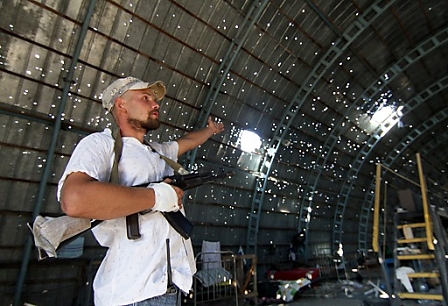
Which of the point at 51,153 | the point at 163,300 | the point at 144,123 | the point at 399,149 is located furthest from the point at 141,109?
the point at 399,149

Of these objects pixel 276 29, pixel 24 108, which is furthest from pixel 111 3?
pixel 276 29

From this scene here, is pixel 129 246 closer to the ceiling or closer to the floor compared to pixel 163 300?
closer to the ceiling

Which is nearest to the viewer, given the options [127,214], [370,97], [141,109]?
[127,214]

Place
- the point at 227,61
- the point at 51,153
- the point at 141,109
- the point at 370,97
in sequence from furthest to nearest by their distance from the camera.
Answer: the point at 370,97 → the point at 227,61 → the point at 51,153 → the point at 141,109

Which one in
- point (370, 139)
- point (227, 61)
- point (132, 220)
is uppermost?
point (370, 139)

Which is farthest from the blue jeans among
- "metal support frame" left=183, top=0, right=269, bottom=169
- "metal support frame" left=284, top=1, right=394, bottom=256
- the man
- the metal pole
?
"metal support frame" left=284, top=1, right=394, bottom=256

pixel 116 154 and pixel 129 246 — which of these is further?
pixel 116 154

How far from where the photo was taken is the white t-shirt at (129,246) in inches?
55.9

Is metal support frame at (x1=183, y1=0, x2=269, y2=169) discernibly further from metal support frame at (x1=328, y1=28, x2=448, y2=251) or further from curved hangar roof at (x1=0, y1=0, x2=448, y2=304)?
metal support frame at (x1=328, y1=28, x2=448, y2=251)

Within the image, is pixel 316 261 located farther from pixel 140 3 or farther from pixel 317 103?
pixel 140 3

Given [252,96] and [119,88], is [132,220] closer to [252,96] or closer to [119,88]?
[119,88]

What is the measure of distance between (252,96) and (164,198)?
835 cm

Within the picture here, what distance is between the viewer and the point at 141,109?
76.8 inches

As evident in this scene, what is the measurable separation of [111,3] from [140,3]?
0.62 metres
